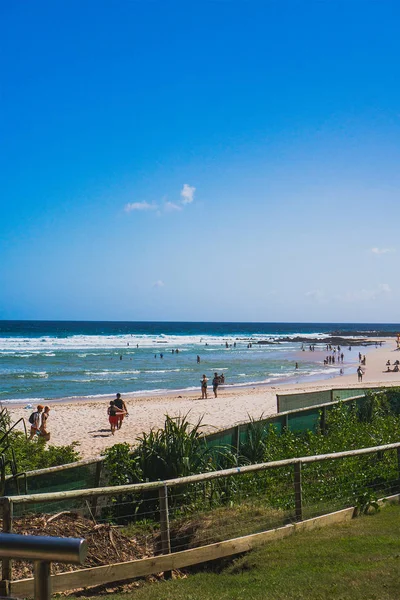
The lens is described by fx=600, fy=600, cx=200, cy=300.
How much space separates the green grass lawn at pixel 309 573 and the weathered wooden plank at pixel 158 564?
11cm

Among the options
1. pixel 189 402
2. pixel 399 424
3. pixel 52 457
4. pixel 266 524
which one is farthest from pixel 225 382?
pixel 266 524

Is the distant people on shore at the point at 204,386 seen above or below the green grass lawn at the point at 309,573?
below

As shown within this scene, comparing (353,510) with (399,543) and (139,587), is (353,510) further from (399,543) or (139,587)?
(139,587)

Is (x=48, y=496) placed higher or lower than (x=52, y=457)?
higher

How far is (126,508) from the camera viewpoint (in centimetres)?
713

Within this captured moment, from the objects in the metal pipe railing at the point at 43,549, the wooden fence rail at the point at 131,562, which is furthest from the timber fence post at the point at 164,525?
the metal pipe railing at the point at 43,549

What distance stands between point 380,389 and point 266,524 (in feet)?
35.0

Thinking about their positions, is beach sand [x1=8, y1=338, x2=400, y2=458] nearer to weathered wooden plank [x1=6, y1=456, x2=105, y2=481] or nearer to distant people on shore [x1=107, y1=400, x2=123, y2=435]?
distant people on shore [x1=107, y1=400, x2=123, y2=435]

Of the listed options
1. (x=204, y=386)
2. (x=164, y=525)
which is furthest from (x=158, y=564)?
(x=204, y=386)

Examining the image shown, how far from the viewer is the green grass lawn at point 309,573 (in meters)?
4.60

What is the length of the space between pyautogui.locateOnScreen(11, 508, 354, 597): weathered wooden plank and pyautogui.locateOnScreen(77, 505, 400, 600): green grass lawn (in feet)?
0.36

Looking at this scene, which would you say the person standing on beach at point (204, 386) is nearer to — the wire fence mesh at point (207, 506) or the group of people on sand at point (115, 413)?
the group of people on sand at point (115, 413)

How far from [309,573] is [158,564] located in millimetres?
1403

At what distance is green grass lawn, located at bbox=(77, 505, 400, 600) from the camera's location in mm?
4602
